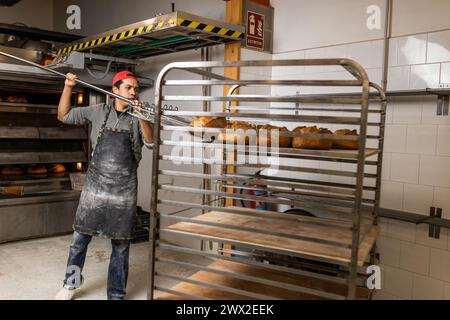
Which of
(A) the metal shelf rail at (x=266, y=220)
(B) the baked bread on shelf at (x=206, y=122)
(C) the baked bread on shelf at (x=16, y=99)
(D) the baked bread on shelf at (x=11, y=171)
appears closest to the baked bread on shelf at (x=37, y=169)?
(D) the baked bread on shelf at (x=11, y=171)

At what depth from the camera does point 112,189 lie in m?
2.94

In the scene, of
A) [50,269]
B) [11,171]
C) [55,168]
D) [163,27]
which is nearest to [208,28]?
[163,27]

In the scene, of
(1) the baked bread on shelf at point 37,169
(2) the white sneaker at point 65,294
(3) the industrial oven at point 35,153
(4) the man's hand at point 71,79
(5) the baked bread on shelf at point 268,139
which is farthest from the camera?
(1) the baked bread on shelf at point 37,169

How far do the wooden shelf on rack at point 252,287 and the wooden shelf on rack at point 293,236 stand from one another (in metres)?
0.20

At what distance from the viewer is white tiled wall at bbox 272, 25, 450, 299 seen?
113 inches

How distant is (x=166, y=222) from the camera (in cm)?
471

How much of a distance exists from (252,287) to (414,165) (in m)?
1.73

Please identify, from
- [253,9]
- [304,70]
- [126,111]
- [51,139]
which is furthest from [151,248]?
[51,139]

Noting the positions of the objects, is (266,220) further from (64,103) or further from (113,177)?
(64,103)

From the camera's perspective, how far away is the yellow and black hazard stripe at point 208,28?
3379 millimetres

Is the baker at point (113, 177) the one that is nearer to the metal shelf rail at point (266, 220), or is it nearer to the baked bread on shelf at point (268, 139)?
the metal shelf rail at point (266, 220)

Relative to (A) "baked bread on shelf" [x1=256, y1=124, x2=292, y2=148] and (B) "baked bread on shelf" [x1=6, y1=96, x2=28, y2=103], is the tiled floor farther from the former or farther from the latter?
(A) "baked bread on shelf" [x1=256, y1=124, x2=292, y2=148]

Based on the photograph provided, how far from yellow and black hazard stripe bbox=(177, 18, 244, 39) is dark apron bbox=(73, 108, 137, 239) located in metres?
0.99

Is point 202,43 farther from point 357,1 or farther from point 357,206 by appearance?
point 357,206
